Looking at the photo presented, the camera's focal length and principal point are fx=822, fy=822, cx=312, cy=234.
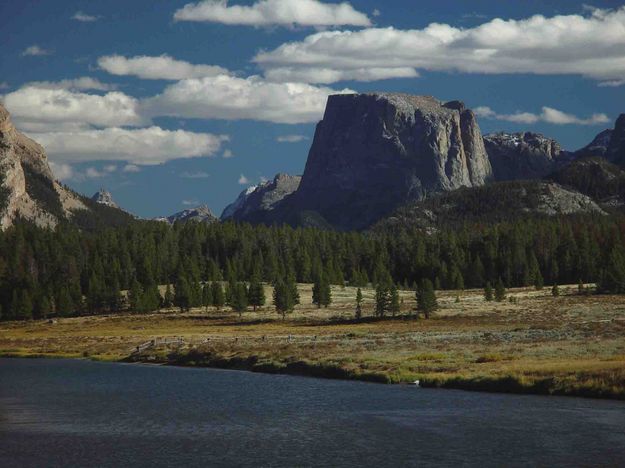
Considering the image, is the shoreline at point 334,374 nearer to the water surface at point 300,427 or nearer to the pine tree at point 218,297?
the water surface at point 300,427

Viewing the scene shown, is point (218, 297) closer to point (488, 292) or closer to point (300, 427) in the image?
point (488, 292)

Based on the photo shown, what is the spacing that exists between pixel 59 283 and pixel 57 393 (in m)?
121

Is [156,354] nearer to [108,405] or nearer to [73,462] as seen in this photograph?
[108,405]

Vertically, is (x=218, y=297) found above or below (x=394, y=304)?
above

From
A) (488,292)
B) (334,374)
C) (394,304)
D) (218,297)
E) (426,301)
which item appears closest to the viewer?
(334,374)

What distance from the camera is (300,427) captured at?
149 feet

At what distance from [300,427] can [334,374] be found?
23470 mm

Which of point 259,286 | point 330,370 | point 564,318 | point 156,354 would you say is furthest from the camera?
point 259,286

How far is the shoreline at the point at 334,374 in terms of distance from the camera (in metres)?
52.2

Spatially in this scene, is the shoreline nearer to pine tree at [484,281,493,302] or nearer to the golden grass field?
the golden grass field

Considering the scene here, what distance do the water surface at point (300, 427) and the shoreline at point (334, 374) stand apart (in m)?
1.67

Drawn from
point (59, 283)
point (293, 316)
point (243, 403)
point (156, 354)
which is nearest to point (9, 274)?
point (59, 283)

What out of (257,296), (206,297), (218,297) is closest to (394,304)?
(257,296)

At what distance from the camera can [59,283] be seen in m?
180
